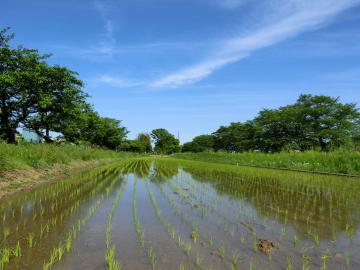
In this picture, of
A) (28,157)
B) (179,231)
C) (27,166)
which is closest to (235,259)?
(179,231)

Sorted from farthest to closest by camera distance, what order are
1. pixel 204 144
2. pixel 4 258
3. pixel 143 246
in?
1. pixel 204 144
2. pixel 143 246
3. pixel 4 258

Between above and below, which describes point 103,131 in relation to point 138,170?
above

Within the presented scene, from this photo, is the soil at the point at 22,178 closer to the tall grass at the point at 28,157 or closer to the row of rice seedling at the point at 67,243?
the tall grass at the point at 28,157

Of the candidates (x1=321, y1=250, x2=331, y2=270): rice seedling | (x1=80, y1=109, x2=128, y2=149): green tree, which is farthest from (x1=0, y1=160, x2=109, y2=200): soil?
(x1=80, y1=109, x2=128, y2=149): green tree

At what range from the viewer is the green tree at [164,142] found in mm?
98938

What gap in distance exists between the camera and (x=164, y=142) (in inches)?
3910

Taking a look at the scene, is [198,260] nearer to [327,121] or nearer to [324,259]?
[324,259]

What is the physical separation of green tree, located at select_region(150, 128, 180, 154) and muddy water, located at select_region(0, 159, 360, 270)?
90.1 meters

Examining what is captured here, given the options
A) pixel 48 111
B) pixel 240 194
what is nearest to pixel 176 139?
pixel 48 111

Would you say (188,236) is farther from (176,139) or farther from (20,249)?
(176,139)

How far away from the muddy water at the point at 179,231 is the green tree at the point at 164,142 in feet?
296

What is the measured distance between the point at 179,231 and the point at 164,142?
310ft

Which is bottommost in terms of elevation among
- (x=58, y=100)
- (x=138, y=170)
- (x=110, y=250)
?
(x=110, y=250)

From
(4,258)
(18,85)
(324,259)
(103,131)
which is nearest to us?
(4,258)
